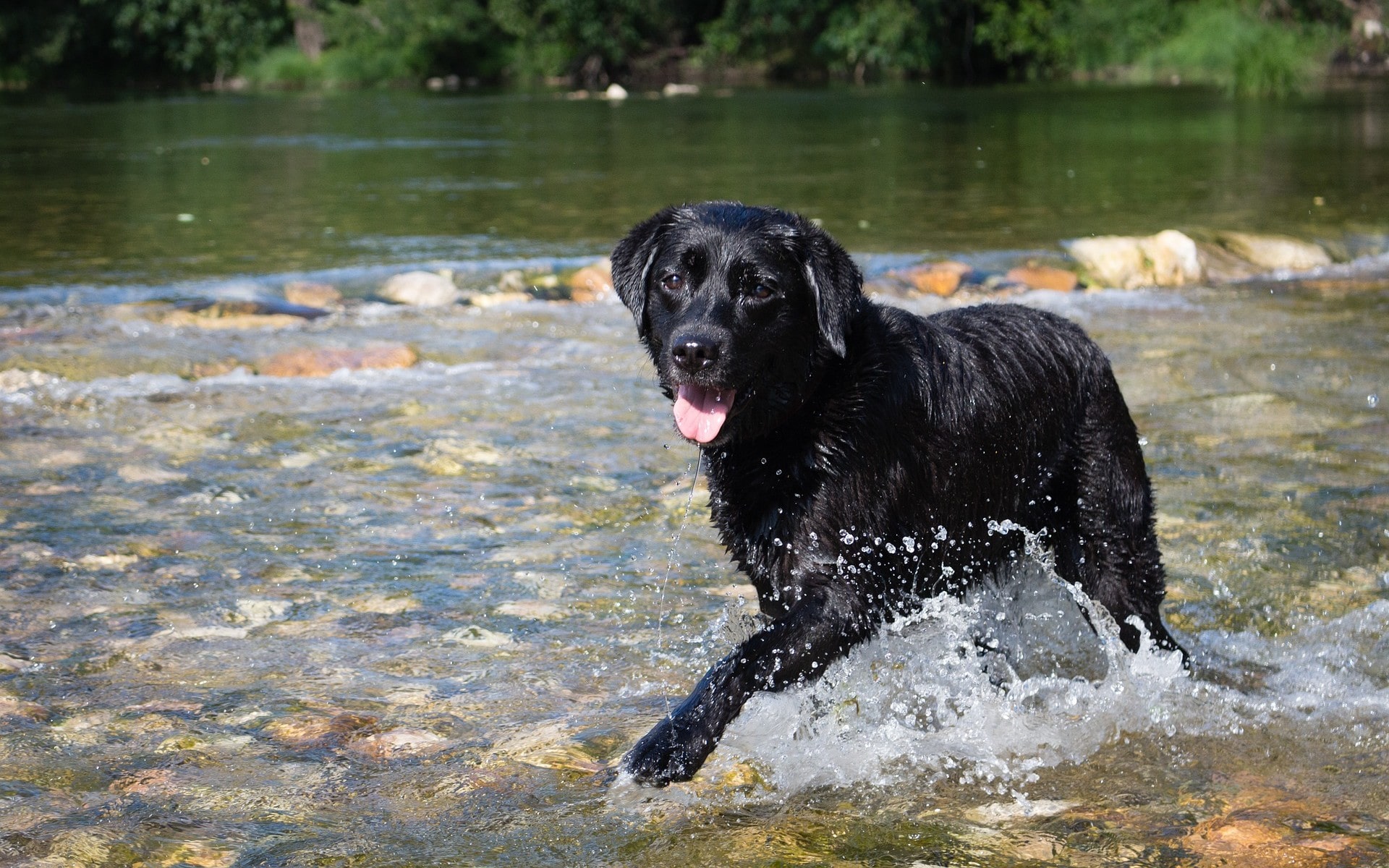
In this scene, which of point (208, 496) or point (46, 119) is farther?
point (46, 119)

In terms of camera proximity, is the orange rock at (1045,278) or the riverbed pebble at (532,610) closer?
the riverbed pebble at (532,610)

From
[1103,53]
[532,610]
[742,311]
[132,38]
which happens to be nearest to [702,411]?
[742,311]

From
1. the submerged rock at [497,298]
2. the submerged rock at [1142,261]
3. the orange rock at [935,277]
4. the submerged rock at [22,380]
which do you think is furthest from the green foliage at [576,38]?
the submerged rock at [22,380]

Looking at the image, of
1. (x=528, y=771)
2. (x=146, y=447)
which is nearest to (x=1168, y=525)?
(x=528, y=771)

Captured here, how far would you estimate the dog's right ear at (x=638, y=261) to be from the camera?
4.38 m

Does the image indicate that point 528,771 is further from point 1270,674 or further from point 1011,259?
point 1011,259

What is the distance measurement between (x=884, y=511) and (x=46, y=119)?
32326 mm

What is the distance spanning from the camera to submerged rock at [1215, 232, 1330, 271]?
494 inches

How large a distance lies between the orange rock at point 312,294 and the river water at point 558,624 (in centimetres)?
35

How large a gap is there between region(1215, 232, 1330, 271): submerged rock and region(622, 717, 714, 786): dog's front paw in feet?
33.1

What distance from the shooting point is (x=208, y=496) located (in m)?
6.46

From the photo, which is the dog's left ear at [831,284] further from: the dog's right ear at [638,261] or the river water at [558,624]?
the river water at [558,624]

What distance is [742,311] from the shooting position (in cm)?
409

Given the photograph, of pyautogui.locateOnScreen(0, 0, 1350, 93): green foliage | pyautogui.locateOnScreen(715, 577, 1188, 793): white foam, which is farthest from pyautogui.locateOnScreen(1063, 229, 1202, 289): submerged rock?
pyautogui.locateOnScreen(0, 0, 1350, 93): green foliage
